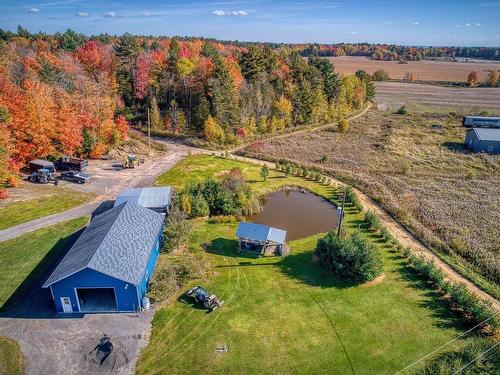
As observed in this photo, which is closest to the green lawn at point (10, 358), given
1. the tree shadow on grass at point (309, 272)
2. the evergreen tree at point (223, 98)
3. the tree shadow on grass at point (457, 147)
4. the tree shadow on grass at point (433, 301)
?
the tree shadow on grass at point (309, 272)

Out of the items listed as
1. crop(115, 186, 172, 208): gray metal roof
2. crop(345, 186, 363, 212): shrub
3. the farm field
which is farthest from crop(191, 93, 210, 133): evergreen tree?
crop(345, 186, 363, 212): shrub

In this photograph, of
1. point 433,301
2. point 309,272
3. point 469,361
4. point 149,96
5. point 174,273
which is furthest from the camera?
point 149,96

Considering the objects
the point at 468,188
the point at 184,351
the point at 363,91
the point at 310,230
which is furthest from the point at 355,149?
the point at 184,351

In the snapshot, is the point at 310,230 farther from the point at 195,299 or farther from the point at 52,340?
the point at 52,340

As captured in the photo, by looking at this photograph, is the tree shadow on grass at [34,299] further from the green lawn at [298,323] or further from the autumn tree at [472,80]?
the autumn tree at [472,80]

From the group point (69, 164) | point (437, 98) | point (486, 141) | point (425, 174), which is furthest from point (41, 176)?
point (437, 98)

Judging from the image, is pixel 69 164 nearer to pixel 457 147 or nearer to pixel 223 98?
pixel 223 98
